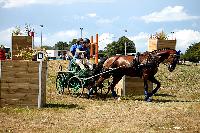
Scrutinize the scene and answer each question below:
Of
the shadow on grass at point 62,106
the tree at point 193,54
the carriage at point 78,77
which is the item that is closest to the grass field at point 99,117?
the shadow on grass at point 62,106

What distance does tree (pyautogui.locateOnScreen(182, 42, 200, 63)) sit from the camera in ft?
276

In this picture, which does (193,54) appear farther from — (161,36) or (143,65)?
(143,65)

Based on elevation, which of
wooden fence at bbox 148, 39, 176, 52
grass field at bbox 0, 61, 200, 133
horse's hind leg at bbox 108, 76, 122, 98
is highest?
wooden fence at bbox 148, 39, 176, 52

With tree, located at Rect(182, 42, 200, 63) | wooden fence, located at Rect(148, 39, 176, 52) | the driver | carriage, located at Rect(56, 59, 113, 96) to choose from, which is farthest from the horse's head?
tree, located at Rect(182, 42, 200, 63)

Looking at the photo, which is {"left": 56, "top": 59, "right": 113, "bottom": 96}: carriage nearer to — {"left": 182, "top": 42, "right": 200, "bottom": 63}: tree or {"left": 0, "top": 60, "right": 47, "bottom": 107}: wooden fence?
{"left": 0, "top": 60, "right": 47, "bottom": 107}: wooden fence

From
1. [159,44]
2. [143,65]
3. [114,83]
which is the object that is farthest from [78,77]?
[159,44]

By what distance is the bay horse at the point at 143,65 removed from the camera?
1639cm

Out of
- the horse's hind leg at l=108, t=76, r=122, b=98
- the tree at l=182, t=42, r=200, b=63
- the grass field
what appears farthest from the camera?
the tree at l=182, t=42, r=200, b=63

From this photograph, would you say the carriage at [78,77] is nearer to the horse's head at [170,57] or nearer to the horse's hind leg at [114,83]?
the horse's hind leg at [114,83]

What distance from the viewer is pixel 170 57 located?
16.4m

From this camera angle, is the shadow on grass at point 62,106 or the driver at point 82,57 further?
the driver at point 82,57

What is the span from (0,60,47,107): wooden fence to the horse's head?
5271 millimetres

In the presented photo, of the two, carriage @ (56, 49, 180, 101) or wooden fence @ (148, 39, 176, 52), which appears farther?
wooden fence @ (148, 39, 176, 52)

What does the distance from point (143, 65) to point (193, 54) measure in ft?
247
